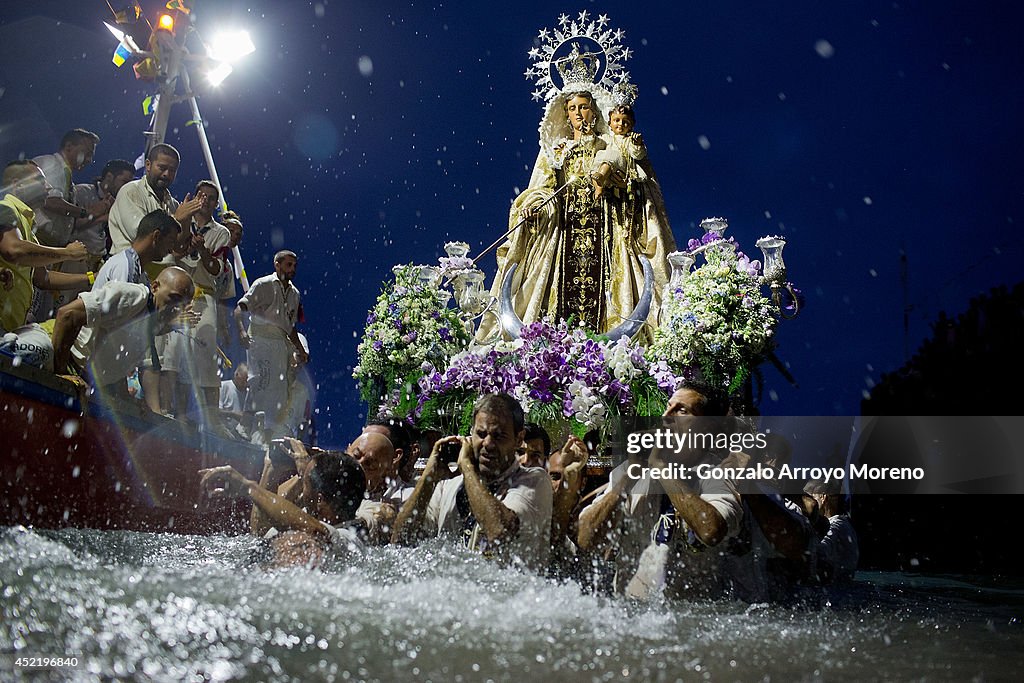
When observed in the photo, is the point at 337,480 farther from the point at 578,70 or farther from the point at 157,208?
the point at 578,70

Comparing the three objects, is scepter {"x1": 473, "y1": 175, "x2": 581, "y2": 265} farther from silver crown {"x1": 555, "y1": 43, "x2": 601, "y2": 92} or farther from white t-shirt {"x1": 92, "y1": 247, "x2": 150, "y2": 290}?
white t-shirt {"x1": 92, "y1": 247, "x2": 150, "y2": 290}

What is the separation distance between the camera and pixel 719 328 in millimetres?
5527

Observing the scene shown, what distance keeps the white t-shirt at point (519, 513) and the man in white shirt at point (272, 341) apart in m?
3.84

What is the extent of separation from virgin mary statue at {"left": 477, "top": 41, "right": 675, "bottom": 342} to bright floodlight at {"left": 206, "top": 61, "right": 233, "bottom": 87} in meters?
3.25

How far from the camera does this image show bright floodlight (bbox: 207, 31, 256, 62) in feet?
27.7

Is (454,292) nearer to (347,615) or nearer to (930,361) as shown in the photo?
(347,615)

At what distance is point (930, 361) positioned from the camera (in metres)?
12.3

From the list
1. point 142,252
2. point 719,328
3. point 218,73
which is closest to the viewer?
point 142,252

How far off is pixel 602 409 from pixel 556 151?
15.5 ft

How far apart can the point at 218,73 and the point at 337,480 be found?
6.65m

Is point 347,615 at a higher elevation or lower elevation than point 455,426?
lower

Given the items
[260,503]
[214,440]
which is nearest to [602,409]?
[214,440]

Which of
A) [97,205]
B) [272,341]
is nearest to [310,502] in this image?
[97,205]

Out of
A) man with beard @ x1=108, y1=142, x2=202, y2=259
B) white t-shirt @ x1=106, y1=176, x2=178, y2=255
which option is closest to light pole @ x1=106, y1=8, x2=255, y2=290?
man with beard @ x1=108, y1=142, x2=202, y2=259
